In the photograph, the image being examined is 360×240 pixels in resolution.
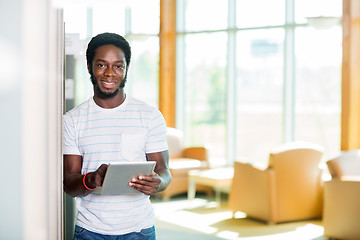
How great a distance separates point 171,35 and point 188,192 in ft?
9.67

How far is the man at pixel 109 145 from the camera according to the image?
184 cm

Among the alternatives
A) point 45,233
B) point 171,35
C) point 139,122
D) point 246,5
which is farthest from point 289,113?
point 45,233

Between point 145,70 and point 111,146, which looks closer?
point 111,146

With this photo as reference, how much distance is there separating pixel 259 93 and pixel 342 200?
365 cm

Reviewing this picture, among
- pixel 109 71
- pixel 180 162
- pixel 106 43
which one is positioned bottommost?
pixel 180 162

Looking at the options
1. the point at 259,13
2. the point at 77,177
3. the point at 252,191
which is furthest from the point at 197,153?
the point at 77,177

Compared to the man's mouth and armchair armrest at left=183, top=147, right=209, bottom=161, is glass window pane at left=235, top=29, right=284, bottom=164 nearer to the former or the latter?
armchair armrest at left=183, top=147, right=209, bottom=161

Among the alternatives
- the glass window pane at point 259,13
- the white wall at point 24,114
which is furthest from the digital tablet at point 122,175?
the glass window pane at point 259,13

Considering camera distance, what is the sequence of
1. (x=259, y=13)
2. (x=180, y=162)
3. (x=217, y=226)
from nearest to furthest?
(x=217, y=226), (x=180, y=162), (x=259, y=13)

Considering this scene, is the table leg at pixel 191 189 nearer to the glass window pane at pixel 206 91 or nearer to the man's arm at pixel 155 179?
the glass window pane at pixel 206 91

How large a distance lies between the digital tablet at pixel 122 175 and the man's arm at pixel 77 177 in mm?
29

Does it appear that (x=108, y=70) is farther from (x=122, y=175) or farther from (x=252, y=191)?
(x=252, y=191)

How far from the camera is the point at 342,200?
536 centimetres

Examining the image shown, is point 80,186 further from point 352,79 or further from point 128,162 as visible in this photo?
point 352,79
